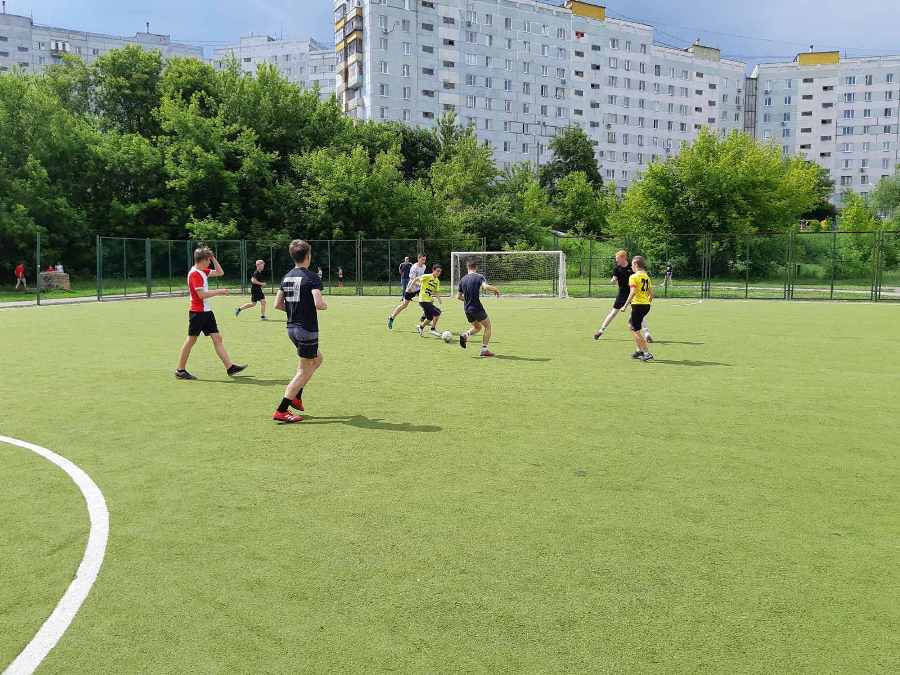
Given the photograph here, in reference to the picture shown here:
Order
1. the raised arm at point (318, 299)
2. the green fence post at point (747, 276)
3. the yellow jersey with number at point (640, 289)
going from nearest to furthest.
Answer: the raised arm at point (318, 299)
the yellow jersey with number at point (640, 289)
the green fence post at point (747, 276)

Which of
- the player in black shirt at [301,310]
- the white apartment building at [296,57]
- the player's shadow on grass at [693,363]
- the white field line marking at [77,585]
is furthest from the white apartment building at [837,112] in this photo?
the white field line marking at [77,585]

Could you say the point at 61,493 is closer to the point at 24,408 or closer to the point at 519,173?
the point at 24,408

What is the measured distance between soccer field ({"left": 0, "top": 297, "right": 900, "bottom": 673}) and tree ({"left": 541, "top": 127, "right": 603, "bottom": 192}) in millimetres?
77921

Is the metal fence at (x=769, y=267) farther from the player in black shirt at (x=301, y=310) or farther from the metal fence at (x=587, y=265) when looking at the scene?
the player in black shirt at (x=301, y=310)

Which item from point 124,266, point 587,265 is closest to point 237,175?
point 124,266

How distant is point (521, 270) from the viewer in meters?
39.0

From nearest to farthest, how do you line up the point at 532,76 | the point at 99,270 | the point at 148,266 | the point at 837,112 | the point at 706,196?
the point at 99,270 → the point at 148,266 → the point at 706,196 → the point at 532,76 → the point at 837,112

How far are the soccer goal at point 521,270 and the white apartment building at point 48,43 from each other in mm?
101343

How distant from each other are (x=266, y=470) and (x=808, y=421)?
575 cm

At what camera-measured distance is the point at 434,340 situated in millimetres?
15938

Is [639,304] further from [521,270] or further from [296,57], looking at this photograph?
[296,57]

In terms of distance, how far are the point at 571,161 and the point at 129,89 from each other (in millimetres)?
51038

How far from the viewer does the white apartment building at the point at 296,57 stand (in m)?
128

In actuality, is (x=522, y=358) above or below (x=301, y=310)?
below
